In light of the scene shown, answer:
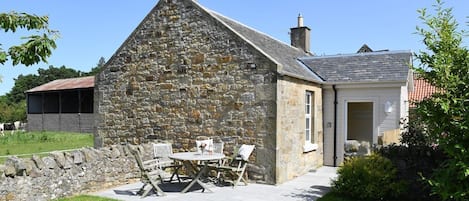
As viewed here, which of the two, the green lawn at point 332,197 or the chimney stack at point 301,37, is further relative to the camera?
the chimney stack at point 301,37

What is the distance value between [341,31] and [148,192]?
1047 centimetres

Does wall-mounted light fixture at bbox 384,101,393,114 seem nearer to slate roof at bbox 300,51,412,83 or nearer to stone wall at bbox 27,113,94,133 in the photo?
slate roof at bbox 300,51,412,83

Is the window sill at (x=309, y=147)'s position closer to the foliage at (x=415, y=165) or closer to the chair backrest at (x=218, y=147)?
the chair backrest at (x=218, y=147)

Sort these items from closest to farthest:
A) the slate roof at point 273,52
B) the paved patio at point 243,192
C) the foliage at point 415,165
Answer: the foliage at point 415,165 → the paved patio at point 243,192 → the slate roof at point 273,52

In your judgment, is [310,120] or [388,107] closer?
[388,107]

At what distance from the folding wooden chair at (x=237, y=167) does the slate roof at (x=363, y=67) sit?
478cm

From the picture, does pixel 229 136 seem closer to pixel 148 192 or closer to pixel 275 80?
pixel 275 80

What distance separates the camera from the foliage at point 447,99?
6469 millimetres

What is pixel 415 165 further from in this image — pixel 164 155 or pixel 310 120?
pixel 164 155

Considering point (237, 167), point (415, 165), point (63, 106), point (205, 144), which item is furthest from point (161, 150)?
point (63, 106)

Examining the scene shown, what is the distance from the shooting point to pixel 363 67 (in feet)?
45.5

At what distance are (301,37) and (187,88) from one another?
946cm

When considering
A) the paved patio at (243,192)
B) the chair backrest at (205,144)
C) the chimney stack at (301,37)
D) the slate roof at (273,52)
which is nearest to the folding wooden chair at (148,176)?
the paved patio at (243,192)

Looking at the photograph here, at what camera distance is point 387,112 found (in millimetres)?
Result: 12523
